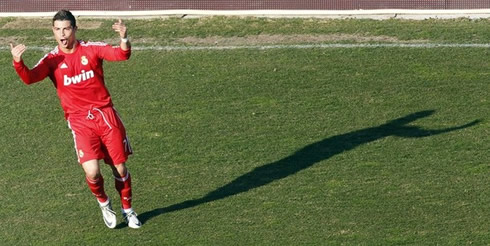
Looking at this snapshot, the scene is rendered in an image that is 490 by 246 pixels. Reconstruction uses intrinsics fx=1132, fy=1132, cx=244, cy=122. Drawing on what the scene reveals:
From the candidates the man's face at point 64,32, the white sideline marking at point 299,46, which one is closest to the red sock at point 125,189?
the man's face at point 64,32

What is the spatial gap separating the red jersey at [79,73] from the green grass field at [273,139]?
1.20m

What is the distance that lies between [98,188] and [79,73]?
1.07 meters

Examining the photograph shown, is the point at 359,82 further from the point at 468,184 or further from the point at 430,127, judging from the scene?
the point at 468,184

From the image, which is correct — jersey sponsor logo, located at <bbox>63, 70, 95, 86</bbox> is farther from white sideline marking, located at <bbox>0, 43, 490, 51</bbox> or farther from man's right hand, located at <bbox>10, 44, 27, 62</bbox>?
white sideline marking, located at <bbox>0, 43, 490, 51</bbox>

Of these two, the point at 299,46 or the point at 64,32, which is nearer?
the point at 64,32

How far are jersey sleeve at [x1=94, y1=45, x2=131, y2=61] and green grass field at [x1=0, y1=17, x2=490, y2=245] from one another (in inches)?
63.5

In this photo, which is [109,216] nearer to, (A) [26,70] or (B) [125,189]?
(B) [125,189]

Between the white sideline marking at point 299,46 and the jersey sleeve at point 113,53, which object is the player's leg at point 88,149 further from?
the white sideline marking at point 299,46

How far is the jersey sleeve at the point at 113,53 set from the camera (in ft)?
32.9

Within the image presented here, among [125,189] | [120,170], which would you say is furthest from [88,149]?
[125,189]

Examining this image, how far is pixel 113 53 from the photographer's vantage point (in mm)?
10102

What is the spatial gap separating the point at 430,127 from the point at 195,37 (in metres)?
4.63

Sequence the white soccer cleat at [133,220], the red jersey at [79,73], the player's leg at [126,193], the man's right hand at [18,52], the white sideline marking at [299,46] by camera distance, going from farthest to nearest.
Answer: the white sideline marking at [299,46] → the white soccer cleat at [133,220] → the player's leg at [126,193] → the red jersey at [79,73] → the man's right hand at [18,52]

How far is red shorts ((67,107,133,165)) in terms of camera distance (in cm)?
1018
